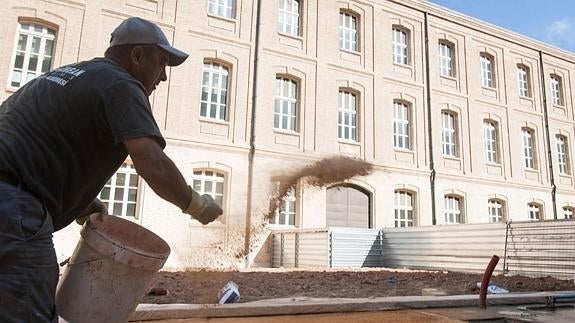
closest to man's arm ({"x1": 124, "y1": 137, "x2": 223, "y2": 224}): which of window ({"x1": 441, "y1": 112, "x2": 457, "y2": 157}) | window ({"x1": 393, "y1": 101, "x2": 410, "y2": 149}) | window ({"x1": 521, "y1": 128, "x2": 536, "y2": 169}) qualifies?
window ({"x1": 393, "y1": 101, "x2": 410, "y2": 149})

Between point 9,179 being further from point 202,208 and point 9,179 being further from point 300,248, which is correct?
point 300,248

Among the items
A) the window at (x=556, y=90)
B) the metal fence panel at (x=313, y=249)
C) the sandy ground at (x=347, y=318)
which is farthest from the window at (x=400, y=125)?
the sandy ground at (x=347, y=318)

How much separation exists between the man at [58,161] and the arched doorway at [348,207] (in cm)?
1364

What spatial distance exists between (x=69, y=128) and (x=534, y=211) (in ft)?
74.1

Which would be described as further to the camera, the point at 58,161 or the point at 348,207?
the point at 348,207

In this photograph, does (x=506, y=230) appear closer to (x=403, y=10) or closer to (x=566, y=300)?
(x=566, y=300)

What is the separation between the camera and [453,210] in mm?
18047

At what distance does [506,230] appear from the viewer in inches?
421

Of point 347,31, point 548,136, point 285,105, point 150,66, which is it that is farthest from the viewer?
point 548,136

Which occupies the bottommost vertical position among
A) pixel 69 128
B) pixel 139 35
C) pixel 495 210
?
pixel 69 128

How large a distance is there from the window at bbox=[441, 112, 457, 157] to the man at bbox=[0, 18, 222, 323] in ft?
59.6

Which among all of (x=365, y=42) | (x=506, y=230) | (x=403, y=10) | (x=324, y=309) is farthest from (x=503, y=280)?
(x=403, y=10)

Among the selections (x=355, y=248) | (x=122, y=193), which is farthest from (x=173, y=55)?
(x=355, y=248)

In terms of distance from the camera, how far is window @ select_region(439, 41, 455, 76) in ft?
64.1
